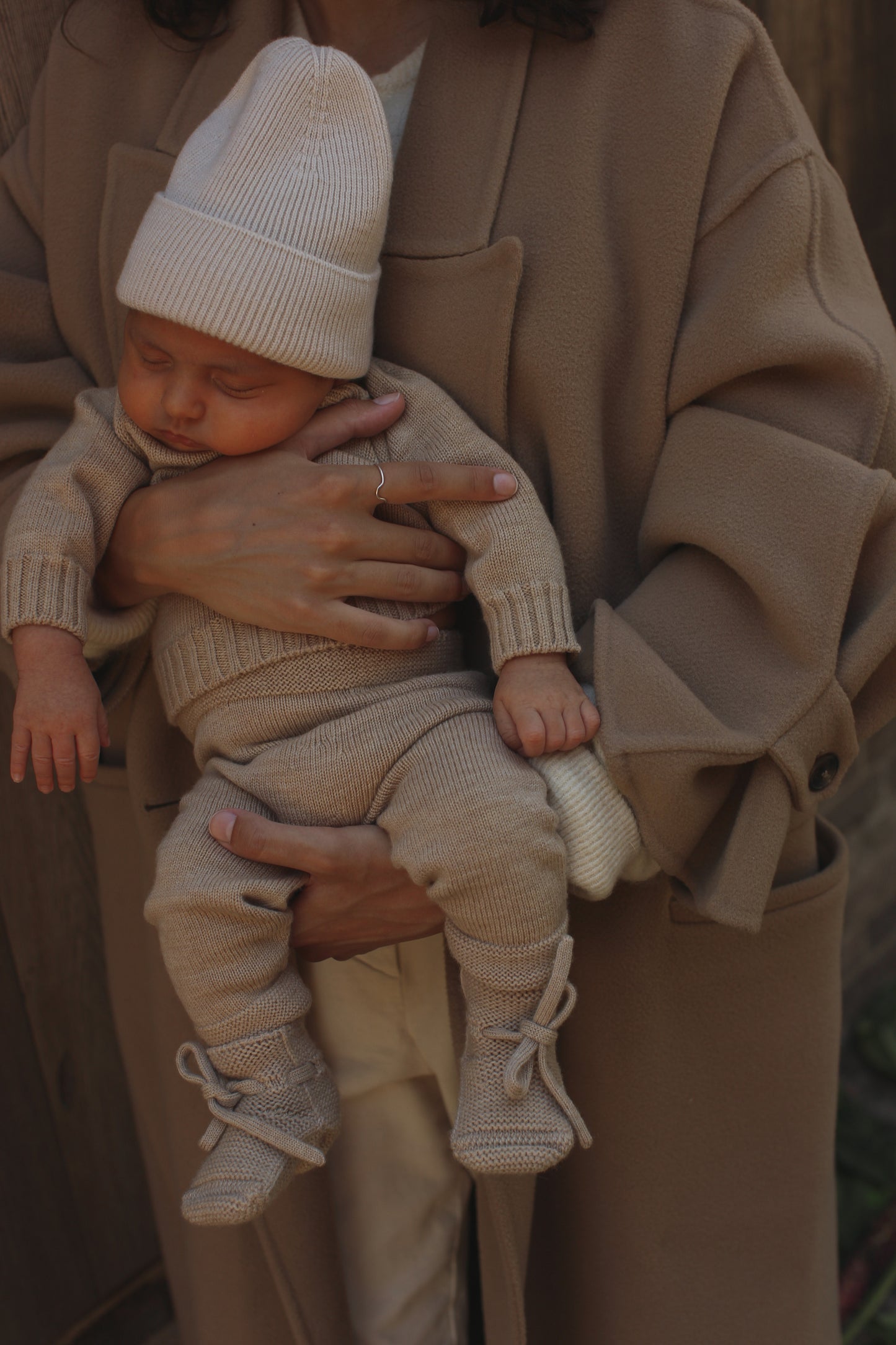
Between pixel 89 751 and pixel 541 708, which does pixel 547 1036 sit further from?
pixel 89 751

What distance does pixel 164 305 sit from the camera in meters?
1.27

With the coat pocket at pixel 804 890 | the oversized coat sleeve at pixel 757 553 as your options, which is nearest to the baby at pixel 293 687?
the oversized coat sleeve at pixel 757 553

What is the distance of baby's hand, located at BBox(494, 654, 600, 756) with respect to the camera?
1.28m

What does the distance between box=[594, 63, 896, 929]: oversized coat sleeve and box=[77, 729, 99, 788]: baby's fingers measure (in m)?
0.56

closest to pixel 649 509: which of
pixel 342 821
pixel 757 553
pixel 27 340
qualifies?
pixel 757 553

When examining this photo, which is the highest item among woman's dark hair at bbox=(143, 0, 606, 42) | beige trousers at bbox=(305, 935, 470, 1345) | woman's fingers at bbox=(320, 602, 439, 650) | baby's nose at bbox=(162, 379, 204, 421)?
woman's dark hair at bbox=(143, 0, 606, 42)

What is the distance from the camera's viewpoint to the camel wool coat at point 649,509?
1295 millimetres

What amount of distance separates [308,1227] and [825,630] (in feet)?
3.39

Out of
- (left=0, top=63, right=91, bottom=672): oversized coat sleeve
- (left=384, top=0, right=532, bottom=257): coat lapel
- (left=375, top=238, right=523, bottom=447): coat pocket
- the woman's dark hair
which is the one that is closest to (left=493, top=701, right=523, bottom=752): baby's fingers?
(left=375, top=238, right=523, bottom=447): coat pocket

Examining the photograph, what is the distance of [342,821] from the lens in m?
1.33

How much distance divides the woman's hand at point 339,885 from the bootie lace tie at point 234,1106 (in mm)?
151

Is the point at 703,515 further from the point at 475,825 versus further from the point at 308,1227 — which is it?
the point at 308,1227

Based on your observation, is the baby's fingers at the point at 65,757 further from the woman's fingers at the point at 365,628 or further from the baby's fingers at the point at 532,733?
the baby's fingers at the point at 532,733

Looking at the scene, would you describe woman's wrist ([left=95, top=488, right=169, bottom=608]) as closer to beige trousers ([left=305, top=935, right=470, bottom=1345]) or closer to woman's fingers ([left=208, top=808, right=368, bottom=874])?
woman's fingers ([left=208, top=808, right=368, bottom=874])
